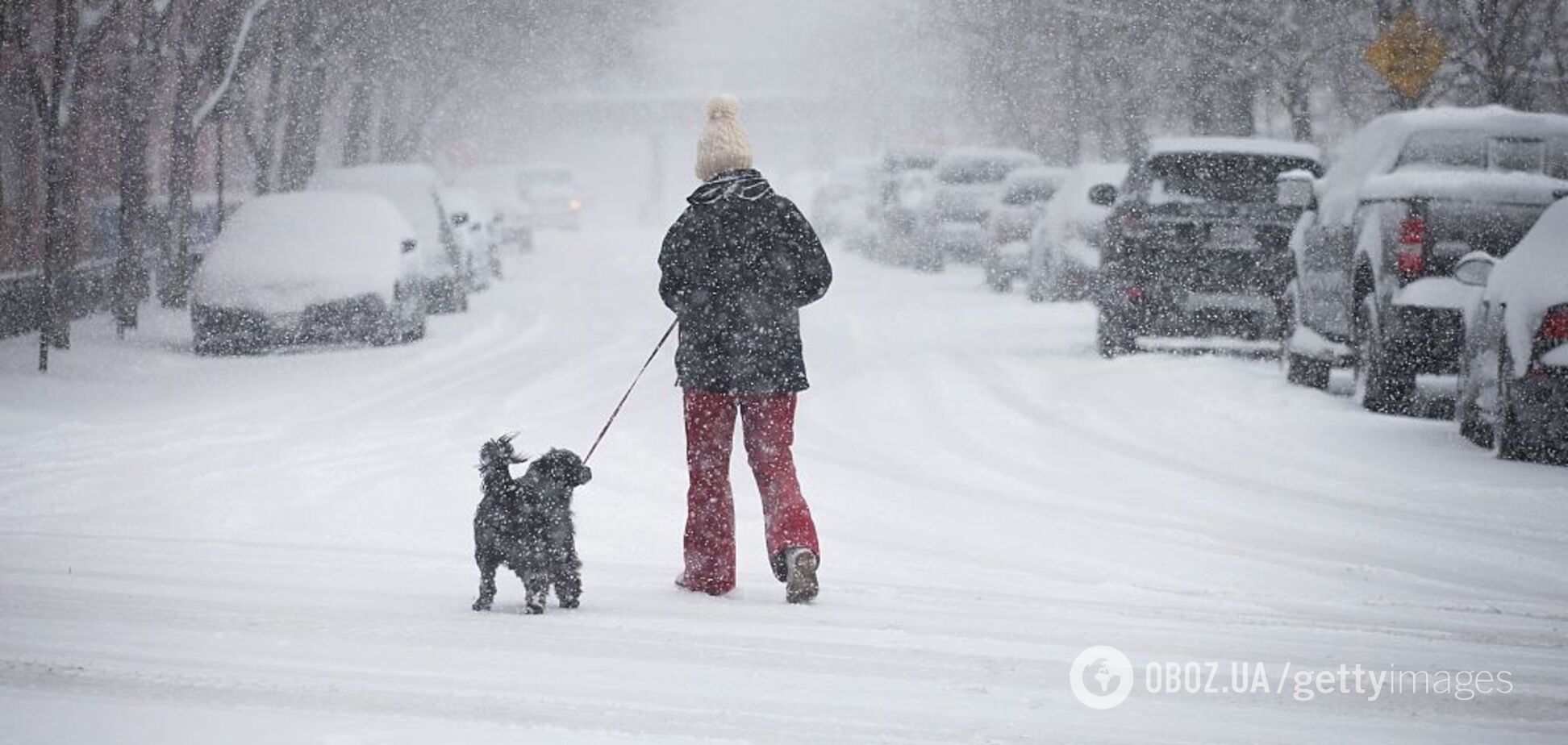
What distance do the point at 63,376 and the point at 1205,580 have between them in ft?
39.4

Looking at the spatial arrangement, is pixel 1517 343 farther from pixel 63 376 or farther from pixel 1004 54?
pixel 1004 54

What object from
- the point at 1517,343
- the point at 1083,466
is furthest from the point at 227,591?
the point at 1517,343

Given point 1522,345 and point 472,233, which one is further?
point 472,233

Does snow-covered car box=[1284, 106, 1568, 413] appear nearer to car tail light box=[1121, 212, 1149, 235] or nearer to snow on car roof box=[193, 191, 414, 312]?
car tail light box=[1121, 212, 1149, 235]

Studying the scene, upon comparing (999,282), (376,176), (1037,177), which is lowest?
(999,282)

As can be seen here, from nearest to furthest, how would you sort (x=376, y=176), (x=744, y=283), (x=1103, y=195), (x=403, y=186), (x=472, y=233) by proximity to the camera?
1. (x=744, y=283)
2. (x=1103, y=195)
3. (x=403, y=186)
4. (x=376, y=176)
5. (x=472, y=233)

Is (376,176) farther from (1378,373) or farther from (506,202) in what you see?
(506,202)

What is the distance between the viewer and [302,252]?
19.9m

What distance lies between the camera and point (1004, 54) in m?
43.6

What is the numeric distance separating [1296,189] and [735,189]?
9.49 metres

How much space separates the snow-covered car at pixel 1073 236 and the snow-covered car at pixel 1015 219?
231 cm

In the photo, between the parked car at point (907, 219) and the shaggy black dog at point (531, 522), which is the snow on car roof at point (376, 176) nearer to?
the parked car at point (907, 219)

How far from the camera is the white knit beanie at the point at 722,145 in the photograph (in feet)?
23.4

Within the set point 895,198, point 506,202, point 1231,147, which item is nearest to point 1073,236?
point 1231,147
